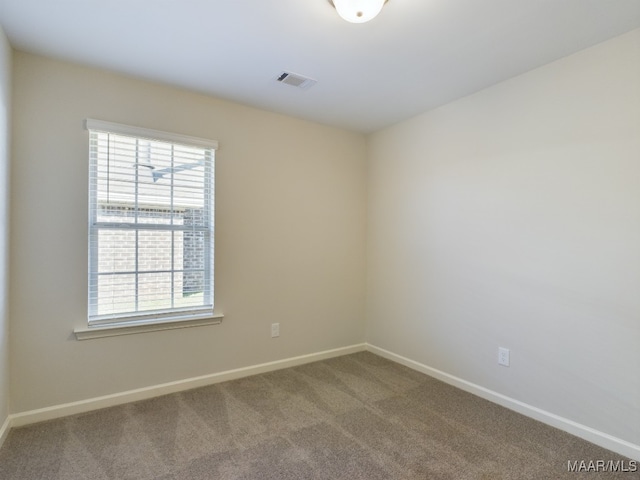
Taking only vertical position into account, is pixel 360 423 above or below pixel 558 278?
below

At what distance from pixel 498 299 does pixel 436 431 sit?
107cm

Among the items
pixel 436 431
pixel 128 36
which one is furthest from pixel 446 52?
pixel 436 431

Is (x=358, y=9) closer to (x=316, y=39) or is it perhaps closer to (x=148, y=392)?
(x=316, y=39)

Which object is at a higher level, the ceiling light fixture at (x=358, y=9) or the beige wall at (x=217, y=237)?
the ceiling light fixture at (x=358, y=9)

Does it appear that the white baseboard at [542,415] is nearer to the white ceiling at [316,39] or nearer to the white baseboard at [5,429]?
the white ceiling at [316,39]

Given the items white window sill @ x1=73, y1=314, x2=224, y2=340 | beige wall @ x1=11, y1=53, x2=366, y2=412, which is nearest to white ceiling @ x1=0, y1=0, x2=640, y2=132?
beige wall @ x1=11, y1=53, x2=366, y2=412

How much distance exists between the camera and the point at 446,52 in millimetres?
2162

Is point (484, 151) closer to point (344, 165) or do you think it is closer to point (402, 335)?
point (344, 165)

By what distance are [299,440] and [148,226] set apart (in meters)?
1.86

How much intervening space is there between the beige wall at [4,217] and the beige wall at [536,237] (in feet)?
9.91

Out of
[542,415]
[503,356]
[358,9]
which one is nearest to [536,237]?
[503,356]

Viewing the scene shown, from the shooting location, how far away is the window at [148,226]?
244 centimetres

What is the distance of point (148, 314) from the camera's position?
2.60 metres

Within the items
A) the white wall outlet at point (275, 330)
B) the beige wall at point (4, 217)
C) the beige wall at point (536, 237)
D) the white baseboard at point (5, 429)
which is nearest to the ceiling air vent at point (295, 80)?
the beige wall at point (536, 237)
